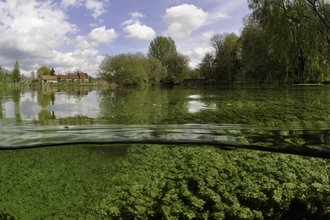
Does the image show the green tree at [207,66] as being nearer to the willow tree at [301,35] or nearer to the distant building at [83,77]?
the distant building at [83,77]

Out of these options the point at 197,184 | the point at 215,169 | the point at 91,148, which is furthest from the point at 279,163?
the point at 91,148

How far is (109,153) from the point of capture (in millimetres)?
2730

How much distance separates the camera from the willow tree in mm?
11289

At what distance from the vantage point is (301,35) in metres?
11.4

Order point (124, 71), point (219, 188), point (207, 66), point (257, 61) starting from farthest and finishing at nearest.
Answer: point (207, 66), point (124, 71), point (257, 61), point (219, 188)

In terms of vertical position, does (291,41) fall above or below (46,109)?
above

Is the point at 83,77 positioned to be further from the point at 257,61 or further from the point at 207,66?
the point at 257,61

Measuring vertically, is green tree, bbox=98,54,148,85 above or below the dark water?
above

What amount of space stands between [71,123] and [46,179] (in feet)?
3.26

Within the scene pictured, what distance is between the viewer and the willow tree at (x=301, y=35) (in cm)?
1129

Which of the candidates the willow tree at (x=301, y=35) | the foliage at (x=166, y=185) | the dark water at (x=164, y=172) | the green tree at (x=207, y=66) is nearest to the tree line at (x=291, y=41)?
the willow tree at (x=301, y=35)

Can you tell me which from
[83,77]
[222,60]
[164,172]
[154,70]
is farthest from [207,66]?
[164,172]

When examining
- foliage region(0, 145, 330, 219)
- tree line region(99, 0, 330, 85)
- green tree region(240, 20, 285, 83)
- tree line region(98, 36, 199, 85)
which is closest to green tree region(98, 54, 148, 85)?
tree line region(98, 36, 199, 85)

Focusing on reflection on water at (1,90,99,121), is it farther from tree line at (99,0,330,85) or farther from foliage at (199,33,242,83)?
foliage at (199,33,242,83)
